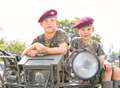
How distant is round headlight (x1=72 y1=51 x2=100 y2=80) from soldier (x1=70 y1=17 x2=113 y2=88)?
0.34 m

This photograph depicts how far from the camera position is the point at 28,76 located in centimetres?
631

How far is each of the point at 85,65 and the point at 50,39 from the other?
909 millimetres

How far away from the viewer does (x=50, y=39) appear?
684 centimetres

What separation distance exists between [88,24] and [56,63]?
35.3 inches

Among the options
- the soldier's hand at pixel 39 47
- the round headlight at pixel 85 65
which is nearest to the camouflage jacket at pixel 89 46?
the soldier's hand at pixel 39 47

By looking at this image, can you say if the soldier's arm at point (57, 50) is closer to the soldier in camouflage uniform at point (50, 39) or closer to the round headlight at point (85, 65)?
the soldier in camouflage uniform at point (50, 39)

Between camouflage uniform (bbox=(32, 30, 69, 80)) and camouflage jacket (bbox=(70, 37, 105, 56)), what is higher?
camouflage uniform (bbox=(32, 30, 69, 80))

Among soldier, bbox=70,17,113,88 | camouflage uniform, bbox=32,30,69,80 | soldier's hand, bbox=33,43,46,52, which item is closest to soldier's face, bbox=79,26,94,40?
soldier, bbox=70,17,113,88

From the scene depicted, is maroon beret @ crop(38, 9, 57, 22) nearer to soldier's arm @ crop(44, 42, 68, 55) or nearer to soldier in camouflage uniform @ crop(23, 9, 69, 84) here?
soldier in camouflage uniform @ crop(23, 9, 69, 84)

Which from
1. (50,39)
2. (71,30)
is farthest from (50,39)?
(71,30)

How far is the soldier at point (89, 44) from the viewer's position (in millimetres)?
6477

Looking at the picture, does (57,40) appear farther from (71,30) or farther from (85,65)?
(71,30)

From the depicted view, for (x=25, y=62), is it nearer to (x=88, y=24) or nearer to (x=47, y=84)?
(x=47, y=84)

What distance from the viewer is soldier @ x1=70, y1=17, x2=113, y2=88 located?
6.48m
